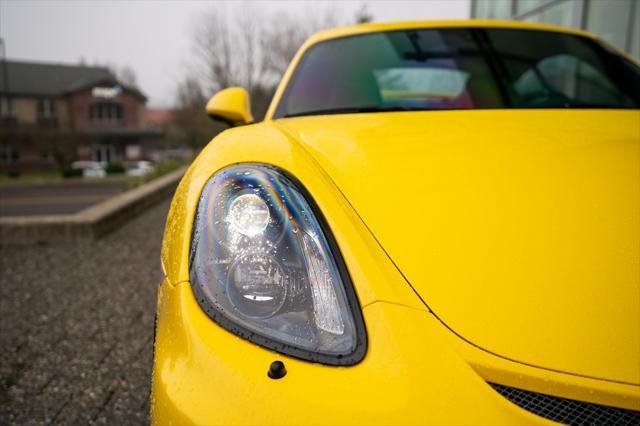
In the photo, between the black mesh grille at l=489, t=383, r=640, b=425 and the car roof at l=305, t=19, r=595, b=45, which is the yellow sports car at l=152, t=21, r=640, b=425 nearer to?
the black mesh grille at l=489, t=383, r=640, b=425

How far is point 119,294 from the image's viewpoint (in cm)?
280

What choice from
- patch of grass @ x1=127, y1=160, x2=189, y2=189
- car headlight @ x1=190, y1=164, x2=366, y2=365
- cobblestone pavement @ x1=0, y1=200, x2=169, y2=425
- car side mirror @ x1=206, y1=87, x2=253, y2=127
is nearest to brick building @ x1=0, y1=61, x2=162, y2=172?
patch of grass @ x1=127, y1=160, x2=189, y2=189

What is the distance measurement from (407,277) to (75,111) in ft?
152

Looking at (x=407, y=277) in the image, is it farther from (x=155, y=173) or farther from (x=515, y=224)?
(x=155, y=173)

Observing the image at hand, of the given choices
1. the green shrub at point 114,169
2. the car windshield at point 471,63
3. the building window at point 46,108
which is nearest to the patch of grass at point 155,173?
the car windshield at point 471,63

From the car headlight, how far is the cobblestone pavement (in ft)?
3.42

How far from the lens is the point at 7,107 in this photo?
124 feet

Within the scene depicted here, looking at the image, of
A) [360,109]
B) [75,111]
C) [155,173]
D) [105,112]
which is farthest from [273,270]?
[105,112]

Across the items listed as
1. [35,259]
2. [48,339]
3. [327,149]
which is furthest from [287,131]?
[35,259]

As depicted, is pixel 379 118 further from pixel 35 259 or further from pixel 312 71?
Result: pixel 35 259

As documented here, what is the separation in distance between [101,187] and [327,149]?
2419cm

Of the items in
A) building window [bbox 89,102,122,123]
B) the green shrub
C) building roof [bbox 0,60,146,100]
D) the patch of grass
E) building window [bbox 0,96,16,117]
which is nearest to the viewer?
the patch of grass

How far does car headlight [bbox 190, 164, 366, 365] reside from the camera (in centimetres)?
77

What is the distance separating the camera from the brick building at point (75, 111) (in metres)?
36.5
